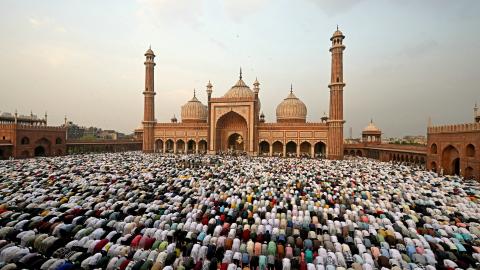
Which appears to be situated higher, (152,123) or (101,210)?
(152,123)

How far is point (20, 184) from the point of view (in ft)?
37.6

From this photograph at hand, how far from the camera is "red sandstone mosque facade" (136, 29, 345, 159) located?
2733 centimetres

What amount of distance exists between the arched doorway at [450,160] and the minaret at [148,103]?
32391mm

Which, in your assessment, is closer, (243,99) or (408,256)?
(408,256)

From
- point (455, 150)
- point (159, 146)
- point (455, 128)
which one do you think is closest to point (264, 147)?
point (159, 146)

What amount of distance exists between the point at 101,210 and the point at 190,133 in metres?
25.1

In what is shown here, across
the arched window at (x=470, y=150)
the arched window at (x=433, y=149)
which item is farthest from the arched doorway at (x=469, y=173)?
the arched window at (x=433, y=149)

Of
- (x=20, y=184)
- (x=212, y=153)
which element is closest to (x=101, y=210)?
(x=20, y=184)

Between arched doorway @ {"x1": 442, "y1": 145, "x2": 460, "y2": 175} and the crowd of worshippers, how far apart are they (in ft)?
23.3

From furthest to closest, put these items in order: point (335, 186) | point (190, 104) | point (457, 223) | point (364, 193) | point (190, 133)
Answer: point (190, 104), point (190, 133), point (335, 186), point (364, 193), point (457, 223)

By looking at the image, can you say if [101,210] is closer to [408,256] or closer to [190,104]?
[408,256]

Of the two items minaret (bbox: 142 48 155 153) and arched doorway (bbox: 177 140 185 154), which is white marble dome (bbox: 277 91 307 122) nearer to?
arched doorway (bbox: 177 140 185 154)

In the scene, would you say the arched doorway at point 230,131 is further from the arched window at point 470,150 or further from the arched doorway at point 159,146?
the arched window at point 470,150

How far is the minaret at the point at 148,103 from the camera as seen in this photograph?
33125 mm
